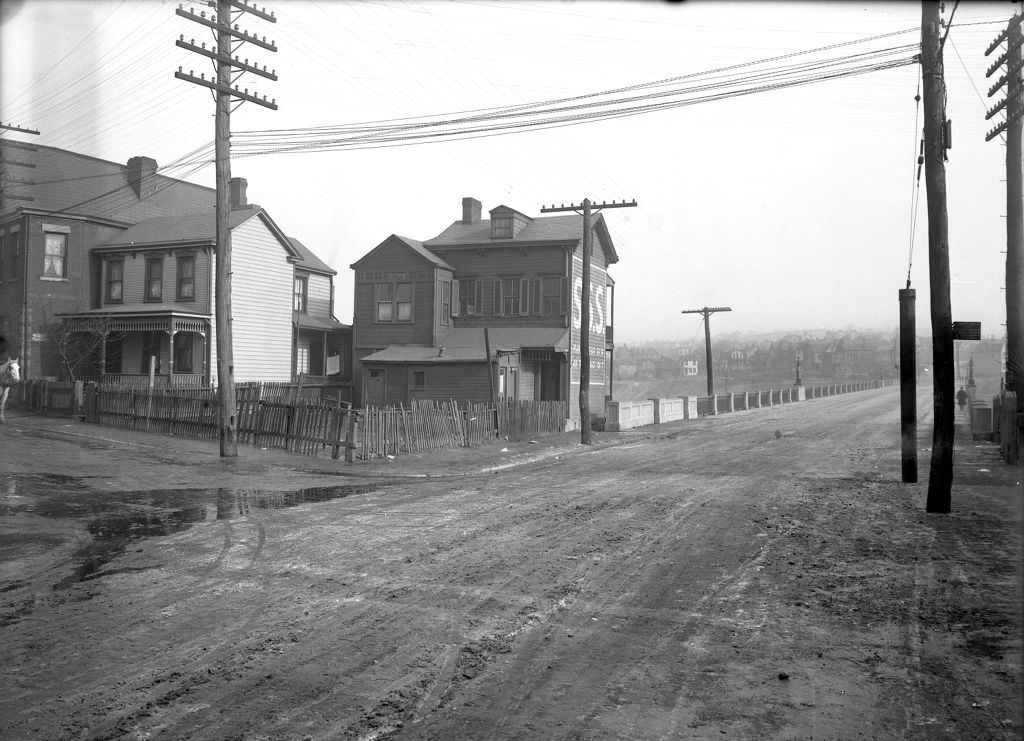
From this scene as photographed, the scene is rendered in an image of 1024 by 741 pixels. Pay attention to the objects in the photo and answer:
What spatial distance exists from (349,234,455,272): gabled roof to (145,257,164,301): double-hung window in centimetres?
820

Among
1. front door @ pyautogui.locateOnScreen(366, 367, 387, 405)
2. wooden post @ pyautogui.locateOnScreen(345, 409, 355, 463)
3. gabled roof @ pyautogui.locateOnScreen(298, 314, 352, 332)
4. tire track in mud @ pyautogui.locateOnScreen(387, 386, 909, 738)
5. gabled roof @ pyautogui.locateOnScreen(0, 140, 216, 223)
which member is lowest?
tire track in mud @ pyautogui.locateOnScreen(387, 386, 909, 738)

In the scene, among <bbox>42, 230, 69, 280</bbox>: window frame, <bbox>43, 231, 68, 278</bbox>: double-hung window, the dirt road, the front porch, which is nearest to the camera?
the dirt road

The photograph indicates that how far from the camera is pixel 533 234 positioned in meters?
35.2

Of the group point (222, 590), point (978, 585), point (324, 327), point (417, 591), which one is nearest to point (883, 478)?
point (978, 585)

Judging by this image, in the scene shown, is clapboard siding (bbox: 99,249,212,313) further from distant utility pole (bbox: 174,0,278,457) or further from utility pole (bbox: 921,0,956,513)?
utility pole (bbox: 921,0,956,513)

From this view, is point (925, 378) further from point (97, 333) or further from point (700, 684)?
point (700, 684)

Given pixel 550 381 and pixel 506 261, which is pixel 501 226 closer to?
pixel 506 261

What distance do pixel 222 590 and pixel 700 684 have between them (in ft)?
14.6

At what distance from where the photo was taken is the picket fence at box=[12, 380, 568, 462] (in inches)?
750

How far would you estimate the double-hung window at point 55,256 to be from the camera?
3094 centimetres

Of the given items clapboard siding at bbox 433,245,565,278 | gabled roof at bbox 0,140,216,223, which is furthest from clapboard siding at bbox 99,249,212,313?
clapboard siding at bbox 433,245,565,278

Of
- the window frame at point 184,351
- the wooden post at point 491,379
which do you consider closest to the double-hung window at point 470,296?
the wooden post at point 491,379

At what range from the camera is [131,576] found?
764 cm

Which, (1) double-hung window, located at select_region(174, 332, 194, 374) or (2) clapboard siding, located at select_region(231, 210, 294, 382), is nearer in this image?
(1) double-hung window, located at select_region(174, 332, 194, 374)
